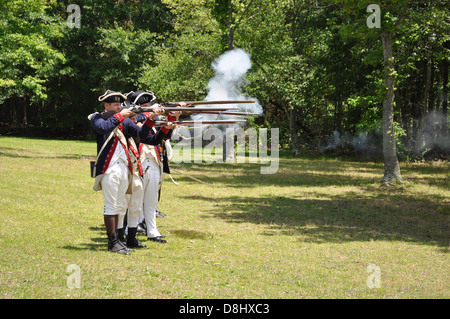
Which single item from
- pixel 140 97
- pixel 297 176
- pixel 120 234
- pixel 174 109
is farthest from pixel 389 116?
pixel 120 234

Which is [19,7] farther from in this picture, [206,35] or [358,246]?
[358,246]

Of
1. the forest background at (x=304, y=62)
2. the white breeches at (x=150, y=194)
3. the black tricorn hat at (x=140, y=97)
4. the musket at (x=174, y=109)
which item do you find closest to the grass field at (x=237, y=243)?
the white breeches at (x=150, y=194)

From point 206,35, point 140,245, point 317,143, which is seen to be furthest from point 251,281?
point 317,143

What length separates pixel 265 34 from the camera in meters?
32.6

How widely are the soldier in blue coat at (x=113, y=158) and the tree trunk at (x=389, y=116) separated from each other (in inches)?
531

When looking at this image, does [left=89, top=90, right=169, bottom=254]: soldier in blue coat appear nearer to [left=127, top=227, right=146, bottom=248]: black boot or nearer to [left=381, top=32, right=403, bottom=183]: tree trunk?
[left=127, top=227, right=146, bottom=248]: black boot

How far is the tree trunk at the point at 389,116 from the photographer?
19891 millimetres

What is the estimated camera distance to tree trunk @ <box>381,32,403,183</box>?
19891mm

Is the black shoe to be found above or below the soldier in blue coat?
below

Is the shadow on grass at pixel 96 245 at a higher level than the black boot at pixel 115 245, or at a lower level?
lower

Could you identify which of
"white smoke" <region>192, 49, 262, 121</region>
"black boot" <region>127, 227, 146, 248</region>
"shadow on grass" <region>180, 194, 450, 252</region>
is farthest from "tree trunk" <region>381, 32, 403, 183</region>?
"black boot" <region>127, 227, 146, 248</region>

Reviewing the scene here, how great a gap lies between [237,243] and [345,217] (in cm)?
467

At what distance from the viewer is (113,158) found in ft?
28.2

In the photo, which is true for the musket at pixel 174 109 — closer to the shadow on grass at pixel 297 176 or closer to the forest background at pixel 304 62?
the forest background at pixel 304 62
